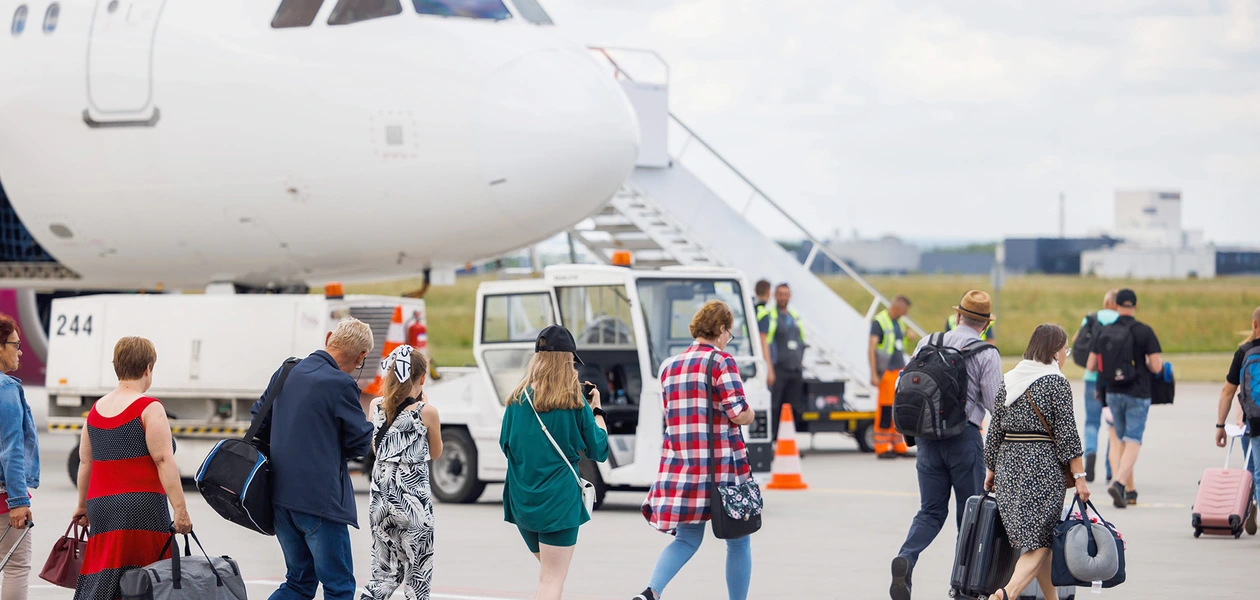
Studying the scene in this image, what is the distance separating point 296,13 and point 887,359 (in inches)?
304

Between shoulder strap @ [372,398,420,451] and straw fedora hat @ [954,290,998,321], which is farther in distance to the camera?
straw fedora hat @ [954,290,998,321]

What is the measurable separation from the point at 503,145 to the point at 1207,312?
4605cm

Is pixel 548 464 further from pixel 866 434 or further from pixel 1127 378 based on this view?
pixel 866 434

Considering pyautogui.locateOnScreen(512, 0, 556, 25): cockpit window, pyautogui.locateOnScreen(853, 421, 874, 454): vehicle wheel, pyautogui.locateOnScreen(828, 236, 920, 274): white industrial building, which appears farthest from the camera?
pyautogui.locateOnScreen(828, 236, 920, 274): white industrial building

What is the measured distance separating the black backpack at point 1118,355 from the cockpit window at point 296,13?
22.3 feet

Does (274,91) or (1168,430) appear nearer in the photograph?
(274,91)

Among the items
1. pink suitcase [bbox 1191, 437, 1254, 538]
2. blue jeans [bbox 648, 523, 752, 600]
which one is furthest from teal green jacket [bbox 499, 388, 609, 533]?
pink suitcase [bbox 1191, 437, 1254, 538]

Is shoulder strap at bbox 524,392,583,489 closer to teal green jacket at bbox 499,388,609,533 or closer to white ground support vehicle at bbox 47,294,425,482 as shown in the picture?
teal green jacket at bbox 499,388,609,533

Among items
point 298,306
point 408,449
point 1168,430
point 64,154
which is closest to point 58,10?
point 64,154

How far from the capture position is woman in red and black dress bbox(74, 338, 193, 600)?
602cm

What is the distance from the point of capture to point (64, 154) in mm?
12820

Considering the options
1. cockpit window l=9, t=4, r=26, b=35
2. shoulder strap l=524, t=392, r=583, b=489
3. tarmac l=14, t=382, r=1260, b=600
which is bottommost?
tarmac l=14, t=382, r=1260, b=600

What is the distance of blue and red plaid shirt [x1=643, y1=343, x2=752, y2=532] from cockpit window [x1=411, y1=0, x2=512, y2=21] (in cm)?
565

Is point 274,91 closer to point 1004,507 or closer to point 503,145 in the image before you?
point 503,145
